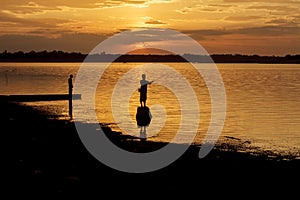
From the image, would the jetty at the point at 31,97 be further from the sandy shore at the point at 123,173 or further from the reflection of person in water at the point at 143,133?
the sandy shore at the point at 123,173

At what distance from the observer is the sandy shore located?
1441 cm

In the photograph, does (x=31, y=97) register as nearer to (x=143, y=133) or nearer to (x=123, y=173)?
(x=143, y=133)

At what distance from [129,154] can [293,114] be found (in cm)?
2864

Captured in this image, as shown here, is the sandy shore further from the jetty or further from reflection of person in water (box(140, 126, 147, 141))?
the jetty

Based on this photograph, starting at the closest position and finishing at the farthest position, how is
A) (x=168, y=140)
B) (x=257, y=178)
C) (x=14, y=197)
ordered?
(x=14, y=197)
(x=257, y=178)
(x=168, y=140)

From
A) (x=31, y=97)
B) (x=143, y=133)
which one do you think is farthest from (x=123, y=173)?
A: (x=31, y=97)

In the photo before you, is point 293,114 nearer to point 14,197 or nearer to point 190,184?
point 190,184

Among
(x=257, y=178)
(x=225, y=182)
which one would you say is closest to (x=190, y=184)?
(x=225, y=182)

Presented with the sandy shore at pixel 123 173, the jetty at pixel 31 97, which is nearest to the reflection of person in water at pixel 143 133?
the sandy shore at pixel 123 173

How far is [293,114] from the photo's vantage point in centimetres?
4681

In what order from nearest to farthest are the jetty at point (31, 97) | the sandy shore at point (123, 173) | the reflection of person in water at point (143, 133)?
1. the sandy shore at point (123, 173)
2. the reflection of person in water at point (143, 133)
3. the jetty at point (31, 97)

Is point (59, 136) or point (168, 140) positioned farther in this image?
point (168, 140)

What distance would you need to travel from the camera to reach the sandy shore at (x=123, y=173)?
14.4 m

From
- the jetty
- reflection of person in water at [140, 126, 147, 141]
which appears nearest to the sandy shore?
reflection of person in water at [140, 126, 147, 141]
